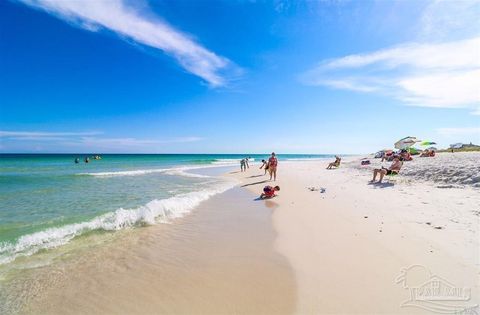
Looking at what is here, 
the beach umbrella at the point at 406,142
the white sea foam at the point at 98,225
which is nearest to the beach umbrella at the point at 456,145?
the beach umbrella at the point at 406,142

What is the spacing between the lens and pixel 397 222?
7113 millimetres

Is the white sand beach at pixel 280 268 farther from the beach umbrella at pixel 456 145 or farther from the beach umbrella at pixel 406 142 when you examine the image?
the beach umbrella at pixel 456 145

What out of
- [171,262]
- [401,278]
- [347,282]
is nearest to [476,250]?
[401,278]

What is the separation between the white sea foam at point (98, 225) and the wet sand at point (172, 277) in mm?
1146

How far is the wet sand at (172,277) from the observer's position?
375 cm

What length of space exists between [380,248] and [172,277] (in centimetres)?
438

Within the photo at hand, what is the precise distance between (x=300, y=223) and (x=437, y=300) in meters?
4.32

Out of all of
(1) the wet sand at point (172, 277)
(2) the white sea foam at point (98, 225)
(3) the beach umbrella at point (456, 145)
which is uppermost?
(3) the beach umbrella at point (456, 145)

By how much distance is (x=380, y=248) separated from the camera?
545cm

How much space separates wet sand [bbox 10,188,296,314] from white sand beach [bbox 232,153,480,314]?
1.69 feet

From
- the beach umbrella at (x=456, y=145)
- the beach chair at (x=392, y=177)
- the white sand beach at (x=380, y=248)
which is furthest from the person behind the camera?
the beach umbrella at (x=456, y=145)

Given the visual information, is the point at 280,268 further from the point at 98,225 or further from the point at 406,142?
the point at 406,142

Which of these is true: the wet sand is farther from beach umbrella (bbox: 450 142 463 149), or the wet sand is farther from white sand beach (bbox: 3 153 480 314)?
beach umbrella (bbox: 450 142 463 149)

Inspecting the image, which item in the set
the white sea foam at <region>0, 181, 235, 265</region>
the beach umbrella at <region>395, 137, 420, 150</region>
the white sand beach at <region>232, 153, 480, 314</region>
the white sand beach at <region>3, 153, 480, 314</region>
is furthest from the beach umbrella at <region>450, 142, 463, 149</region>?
the white sea foam at <region>0, 181, 235, 265</region>
